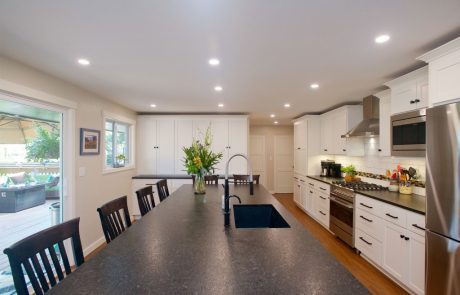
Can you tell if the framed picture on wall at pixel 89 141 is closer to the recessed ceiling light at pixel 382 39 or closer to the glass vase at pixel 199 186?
the glass vase at pixel 199 186

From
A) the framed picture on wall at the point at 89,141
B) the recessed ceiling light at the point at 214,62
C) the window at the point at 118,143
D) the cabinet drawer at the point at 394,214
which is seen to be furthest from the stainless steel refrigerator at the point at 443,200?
the window at the point at 118,143

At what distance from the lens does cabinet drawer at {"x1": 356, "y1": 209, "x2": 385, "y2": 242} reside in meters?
2.73

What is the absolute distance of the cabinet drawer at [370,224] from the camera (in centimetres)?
273

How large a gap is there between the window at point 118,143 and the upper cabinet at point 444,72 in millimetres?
4402

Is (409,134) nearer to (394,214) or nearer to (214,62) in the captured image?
(394,214)

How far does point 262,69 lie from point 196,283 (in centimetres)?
223

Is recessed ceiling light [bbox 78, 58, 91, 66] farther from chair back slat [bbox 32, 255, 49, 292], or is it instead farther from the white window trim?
chair back slat [bbox 32, 255, 49, 292]

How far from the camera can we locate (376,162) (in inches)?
152

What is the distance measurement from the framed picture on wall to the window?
1.34 ft

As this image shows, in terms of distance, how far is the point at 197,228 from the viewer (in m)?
1.57

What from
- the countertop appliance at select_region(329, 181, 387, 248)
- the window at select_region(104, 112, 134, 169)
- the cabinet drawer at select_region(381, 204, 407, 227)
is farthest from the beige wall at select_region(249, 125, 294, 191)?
the cabinet drawer at select_region(381, 204, 407, 227)

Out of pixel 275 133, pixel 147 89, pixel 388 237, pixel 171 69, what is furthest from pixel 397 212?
pixel 275 133

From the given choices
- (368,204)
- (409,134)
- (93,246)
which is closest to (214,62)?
(409,134)

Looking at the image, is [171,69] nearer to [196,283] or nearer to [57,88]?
[57,88]
